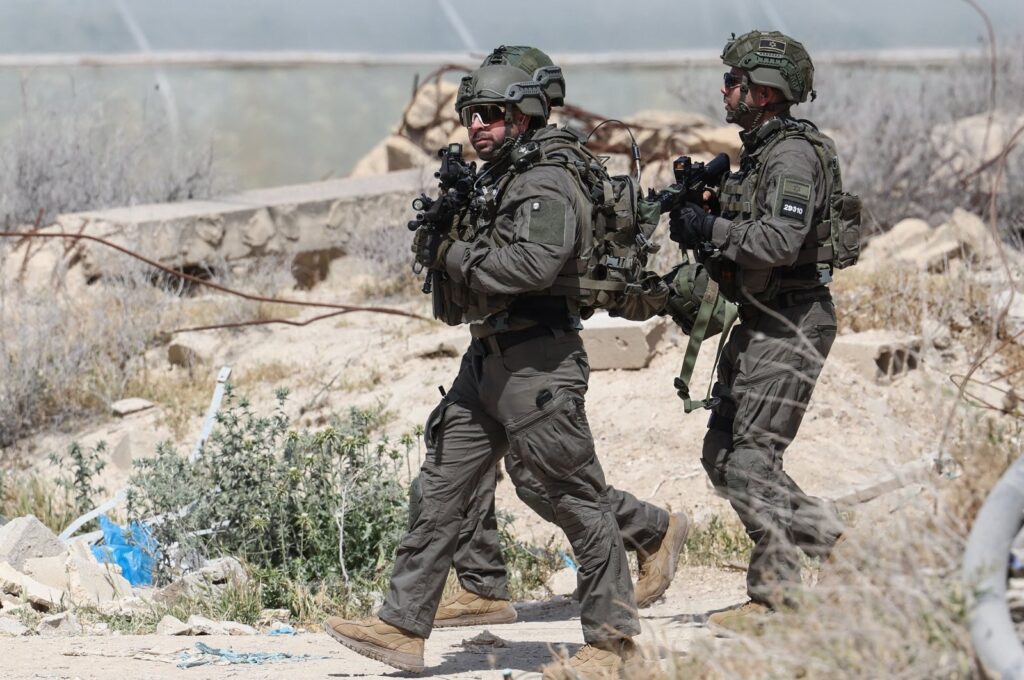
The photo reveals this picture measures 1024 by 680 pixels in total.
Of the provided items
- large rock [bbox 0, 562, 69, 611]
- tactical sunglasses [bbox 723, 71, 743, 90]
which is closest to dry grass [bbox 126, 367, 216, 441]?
large rock [bbox 0, 562, 69, 611]

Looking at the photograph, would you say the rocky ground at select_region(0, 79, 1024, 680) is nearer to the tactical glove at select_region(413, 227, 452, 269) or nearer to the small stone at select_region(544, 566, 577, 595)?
the small stone at select_region(544, 566, 577, 595)

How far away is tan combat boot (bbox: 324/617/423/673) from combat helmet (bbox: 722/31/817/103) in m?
2.22

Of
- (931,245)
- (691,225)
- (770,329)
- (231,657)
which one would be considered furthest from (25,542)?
(931,245)

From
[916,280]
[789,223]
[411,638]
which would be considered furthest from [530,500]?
[916,280]

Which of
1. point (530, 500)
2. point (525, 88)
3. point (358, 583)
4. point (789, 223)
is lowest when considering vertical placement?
point (358, 583)

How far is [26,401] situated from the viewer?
29.1 feet

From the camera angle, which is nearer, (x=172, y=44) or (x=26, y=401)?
(x=26, y=401)

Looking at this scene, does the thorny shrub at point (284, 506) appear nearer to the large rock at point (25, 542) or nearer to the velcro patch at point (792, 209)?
the large rock at point (25, 542)

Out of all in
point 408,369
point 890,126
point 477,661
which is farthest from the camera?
Answer: point 890,126

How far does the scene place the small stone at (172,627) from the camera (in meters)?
Answer: 5.37

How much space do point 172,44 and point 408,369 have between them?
898cm

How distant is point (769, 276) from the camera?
16.3 feet

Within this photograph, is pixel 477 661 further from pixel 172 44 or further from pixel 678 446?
pixel 172 44

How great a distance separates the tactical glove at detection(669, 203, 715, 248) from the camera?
4.96 metres
